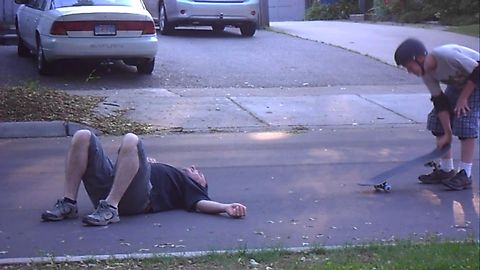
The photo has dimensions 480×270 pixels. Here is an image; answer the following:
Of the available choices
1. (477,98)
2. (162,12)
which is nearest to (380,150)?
(477,98)

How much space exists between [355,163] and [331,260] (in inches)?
140

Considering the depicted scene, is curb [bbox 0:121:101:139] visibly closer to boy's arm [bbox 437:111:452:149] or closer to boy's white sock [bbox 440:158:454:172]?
boy's white sock [bbox 440:158:454:172]

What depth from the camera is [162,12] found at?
19859mm

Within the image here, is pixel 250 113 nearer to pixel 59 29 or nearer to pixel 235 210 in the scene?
pixel 59 29

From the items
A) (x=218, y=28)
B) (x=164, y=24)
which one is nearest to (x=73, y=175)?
(x=164, y=24)

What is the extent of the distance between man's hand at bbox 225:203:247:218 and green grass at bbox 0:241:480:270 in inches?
42.8

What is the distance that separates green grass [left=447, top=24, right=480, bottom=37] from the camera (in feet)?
72.4

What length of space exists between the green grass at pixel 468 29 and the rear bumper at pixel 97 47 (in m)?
10.6

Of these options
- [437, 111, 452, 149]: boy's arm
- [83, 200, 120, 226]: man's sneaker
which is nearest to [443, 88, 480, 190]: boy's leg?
[437, 111, 452, 149]: boy's arm

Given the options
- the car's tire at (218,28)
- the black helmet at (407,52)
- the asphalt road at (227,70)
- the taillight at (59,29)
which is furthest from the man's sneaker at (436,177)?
the car's tire at (218,28)

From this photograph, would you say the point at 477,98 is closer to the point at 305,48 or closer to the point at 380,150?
the point at 380,150

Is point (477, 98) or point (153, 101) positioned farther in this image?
point (153, 101)

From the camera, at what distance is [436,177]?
27.0 feet

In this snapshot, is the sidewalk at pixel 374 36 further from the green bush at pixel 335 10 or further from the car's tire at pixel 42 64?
the green bush at pixel 335 10
